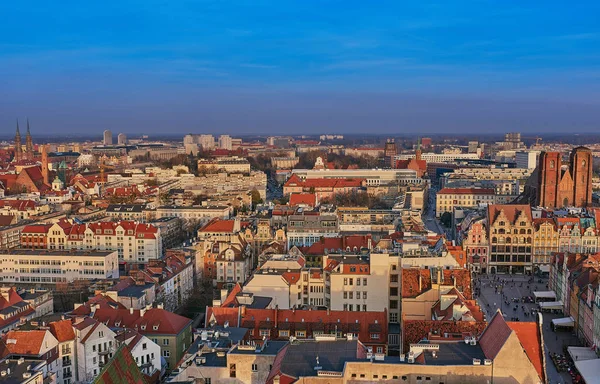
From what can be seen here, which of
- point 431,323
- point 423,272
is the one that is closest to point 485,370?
point 431,323

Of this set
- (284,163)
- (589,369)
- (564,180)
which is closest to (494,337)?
(589,369)

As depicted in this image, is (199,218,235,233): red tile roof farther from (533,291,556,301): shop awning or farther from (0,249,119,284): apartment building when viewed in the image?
(533,291,556,301): shop awning

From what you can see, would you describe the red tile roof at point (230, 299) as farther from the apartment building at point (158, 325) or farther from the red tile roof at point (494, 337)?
the red tile roof at point (494, 337)

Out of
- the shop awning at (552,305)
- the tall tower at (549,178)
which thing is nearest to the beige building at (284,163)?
the tall tower at (549,178)

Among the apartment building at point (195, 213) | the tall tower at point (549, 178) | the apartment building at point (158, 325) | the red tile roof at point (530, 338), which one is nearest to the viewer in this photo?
the red tile roof at point (530, 338)

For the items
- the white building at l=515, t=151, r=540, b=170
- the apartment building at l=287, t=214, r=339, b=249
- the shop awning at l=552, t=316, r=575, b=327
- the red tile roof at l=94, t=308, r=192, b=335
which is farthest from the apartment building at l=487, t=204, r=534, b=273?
the white building at l=515, t=151, r=540, b=170

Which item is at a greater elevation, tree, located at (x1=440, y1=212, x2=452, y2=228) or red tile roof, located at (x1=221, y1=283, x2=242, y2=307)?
red tile roof, located at (x1=221, y1=283, x2=242, y2=307)
